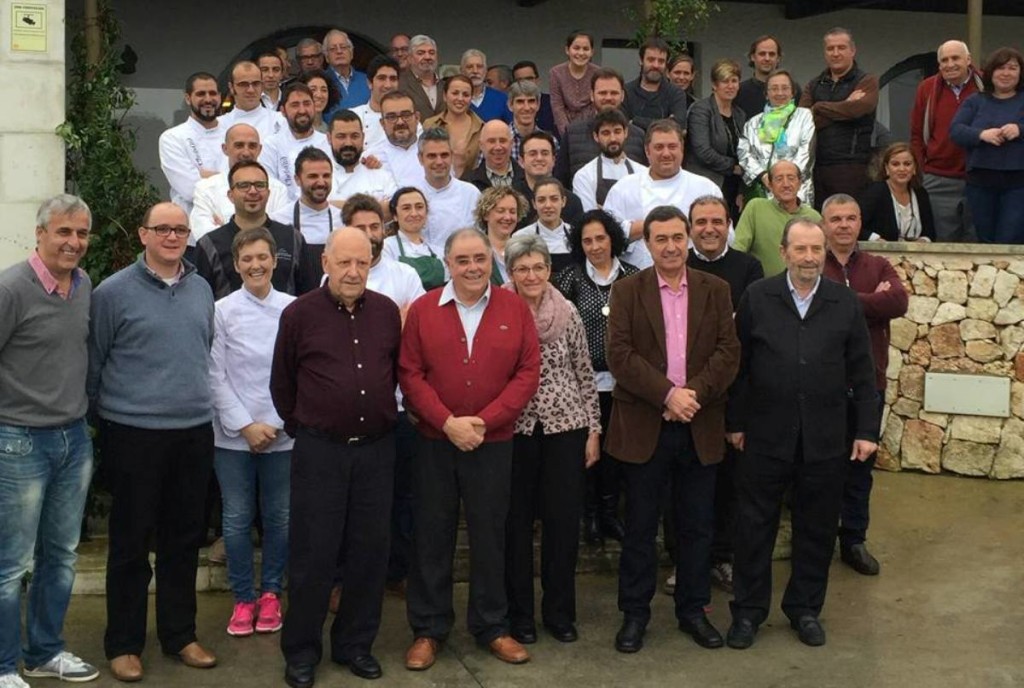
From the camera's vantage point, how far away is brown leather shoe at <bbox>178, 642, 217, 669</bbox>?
221 inches

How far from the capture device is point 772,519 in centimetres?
604

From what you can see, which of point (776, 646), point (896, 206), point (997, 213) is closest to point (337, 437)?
point (776, 646)

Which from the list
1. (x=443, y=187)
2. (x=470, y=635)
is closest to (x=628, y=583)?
(x=470, y=635)

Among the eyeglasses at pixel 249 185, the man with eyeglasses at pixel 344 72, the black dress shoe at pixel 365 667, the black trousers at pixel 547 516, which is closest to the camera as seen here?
the black dress shoe at pixel 365 667

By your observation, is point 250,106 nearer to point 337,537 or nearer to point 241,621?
point 241,621

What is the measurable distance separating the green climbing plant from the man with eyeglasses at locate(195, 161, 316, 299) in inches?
56.4

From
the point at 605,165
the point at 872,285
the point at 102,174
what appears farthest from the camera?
the point at 605,165

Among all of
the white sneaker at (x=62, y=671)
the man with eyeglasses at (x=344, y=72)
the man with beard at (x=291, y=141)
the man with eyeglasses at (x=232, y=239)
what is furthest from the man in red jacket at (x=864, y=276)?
the man with eyeglasses at (x=344, y=72)

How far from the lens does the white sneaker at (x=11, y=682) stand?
521 centimetres

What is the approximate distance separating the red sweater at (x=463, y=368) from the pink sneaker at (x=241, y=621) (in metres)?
1.23

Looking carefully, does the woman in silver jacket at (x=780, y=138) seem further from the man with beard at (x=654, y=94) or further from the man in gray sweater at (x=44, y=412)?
the man in gray sweater at (x=44, y=412)

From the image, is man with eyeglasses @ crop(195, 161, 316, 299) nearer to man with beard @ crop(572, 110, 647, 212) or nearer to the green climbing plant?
the green climbing plant

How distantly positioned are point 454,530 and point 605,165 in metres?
2.84

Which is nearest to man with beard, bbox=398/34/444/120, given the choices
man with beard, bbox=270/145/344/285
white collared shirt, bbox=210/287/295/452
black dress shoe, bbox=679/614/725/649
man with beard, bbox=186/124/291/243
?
man with beard, bbox=186/124/291/243
